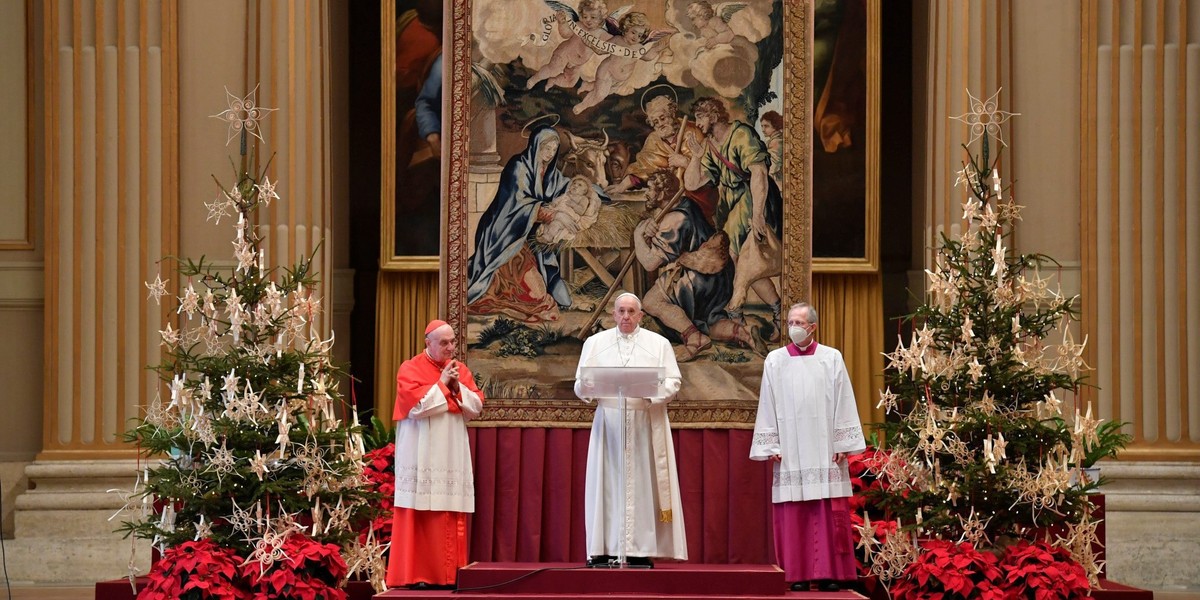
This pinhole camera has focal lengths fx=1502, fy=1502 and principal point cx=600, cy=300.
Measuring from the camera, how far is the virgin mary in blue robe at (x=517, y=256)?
9.92 meters

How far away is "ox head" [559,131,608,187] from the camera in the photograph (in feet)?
33.0

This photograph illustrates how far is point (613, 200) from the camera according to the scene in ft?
32.9

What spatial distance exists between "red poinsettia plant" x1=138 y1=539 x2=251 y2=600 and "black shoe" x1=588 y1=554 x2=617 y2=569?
6.36 ft

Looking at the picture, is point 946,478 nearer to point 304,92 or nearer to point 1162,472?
point 1162,472

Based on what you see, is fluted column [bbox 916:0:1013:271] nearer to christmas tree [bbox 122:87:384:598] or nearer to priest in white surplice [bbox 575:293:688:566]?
priest in white surplice [bbox 575:293:688:566]

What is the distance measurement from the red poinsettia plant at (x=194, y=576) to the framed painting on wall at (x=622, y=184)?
2150 millimetres

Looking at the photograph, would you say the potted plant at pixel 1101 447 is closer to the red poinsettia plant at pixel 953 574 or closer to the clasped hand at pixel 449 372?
the red poinsettia plant at pixel 953 574

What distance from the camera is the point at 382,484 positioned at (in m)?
9.68

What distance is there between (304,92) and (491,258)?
2924 mm

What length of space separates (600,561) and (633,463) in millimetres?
602

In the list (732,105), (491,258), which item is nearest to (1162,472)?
(732,105)

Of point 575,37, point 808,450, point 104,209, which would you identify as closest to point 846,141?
point 575,37

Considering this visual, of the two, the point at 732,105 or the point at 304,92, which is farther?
the point at 304,92

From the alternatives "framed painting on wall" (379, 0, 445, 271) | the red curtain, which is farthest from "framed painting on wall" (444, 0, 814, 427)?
"framed painting on wall" (379, 0, 445, 271)
